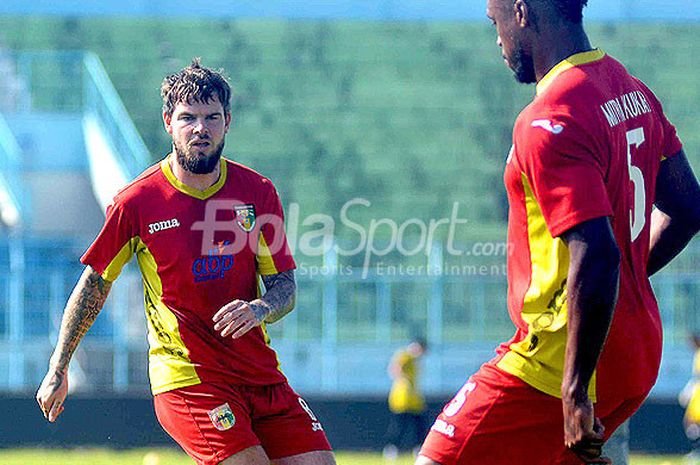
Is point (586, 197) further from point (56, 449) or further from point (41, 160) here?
point (41, 160)

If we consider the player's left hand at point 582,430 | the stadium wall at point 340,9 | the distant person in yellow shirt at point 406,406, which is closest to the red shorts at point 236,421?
the player's left hand at point 582,430

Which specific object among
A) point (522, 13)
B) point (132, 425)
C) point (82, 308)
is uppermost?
point (522, 13)

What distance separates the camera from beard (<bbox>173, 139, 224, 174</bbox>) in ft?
18.2

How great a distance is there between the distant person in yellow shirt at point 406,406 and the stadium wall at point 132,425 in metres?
0.44

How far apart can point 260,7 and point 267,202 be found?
843 inches

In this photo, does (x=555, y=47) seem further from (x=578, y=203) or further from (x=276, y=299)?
(x=276, y=299)

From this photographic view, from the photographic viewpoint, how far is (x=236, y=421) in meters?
5.32

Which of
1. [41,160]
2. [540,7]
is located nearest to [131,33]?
[41,160]

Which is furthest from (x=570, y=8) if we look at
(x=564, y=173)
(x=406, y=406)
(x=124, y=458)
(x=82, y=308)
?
(x=406, y=406)

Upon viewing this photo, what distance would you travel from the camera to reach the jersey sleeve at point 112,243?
18.0 feet

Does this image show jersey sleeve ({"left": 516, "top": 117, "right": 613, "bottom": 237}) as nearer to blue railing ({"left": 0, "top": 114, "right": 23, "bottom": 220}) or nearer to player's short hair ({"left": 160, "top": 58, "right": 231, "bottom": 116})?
player's short hair ({"left": 160, "top": 58, "right": 231, "bottom": 116})

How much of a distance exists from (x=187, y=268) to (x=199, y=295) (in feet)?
0.40

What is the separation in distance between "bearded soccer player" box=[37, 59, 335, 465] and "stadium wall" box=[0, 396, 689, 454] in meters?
11.4
